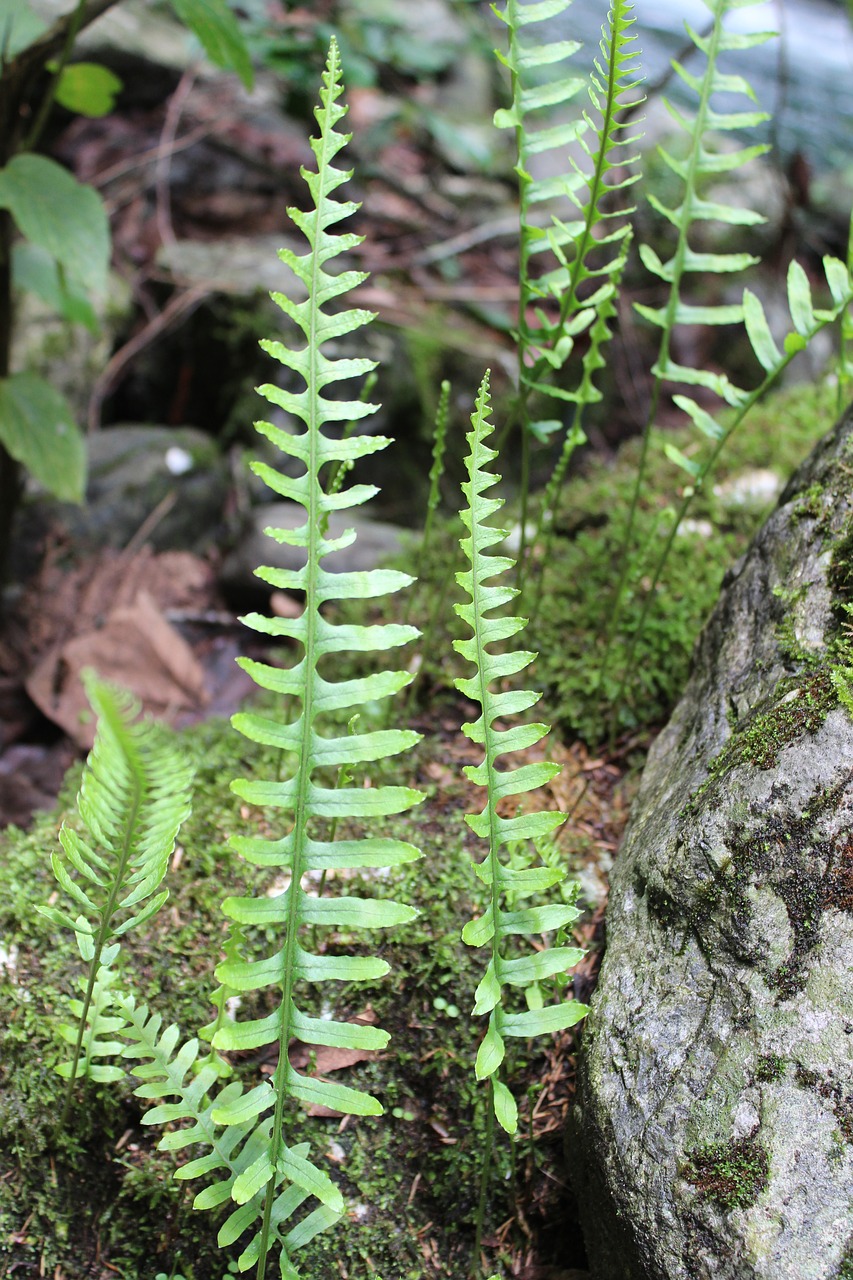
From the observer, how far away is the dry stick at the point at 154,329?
4.63 m

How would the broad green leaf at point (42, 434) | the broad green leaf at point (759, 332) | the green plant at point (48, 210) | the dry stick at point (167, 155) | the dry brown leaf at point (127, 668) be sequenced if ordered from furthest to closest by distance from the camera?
the dry stick at point (167, 155) → the dry brown leaf at point (127, 668) → the broad green leaf at point (42, 434) → the green plant at point (48, 210) → the broad green leaf at point (759, 332)

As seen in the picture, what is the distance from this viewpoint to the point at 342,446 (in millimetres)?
1391

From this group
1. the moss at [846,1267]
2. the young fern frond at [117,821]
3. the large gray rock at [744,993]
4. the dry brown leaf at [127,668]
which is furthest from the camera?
the dry brown leaf at [127,668]

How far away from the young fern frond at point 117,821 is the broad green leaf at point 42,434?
6.09 feet

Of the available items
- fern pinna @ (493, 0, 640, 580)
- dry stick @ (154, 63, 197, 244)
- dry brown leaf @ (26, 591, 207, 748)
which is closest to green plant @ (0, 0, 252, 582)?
dry brown leaf @ (26, 591, 207, 748)

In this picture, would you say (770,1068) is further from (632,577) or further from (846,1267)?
(632,577)

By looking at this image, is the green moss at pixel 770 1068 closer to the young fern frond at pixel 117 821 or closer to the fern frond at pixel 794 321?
the young fern frond at pixel 117 821

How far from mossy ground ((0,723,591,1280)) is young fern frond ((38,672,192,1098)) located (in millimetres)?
Result: 148

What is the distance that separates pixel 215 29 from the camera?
259cm

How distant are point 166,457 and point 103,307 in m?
0.96

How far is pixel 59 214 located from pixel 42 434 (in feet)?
2.39

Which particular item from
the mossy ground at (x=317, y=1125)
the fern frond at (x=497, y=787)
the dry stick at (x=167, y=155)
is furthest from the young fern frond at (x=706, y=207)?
the dry stick at (x=167, y=155)

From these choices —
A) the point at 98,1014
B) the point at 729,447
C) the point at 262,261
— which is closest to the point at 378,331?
the point at 262,261

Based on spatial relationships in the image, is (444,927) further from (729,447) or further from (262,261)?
(262,261)
